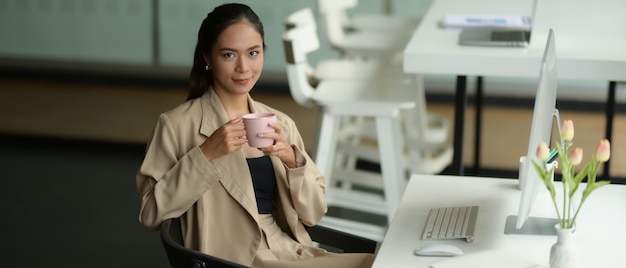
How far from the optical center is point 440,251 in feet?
6.33

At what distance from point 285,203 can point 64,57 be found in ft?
14.3

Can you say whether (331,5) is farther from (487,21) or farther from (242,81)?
(242,81)

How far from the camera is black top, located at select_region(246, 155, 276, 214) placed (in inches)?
91.1

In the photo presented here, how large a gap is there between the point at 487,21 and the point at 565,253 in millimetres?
1929

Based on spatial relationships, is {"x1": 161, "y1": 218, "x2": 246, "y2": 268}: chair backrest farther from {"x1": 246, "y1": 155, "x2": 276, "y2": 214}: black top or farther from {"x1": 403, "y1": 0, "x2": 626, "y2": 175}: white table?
{"x1": 403, "y1": 0, "x2": 626, "y2": 175}: white table

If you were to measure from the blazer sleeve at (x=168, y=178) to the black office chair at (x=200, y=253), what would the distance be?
0.04m

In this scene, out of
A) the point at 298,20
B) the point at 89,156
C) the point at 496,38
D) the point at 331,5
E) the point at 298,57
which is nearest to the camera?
the point at 496,38

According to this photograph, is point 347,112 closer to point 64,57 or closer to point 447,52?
point 447,52

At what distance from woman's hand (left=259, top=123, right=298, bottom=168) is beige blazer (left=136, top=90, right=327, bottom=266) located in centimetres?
3

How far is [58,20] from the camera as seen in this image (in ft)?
20.7

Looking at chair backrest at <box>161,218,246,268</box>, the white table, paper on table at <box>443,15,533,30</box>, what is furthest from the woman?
paper on table at <box>443,15,533,30</box>

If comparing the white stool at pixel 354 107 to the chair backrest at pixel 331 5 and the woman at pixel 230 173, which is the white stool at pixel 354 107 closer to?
the chair backrest at pixel 331 5

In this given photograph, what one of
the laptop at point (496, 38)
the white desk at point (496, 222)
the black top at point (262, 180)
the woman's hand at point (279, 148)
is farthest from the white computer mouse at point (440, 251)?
the laptop at point (496, 38)

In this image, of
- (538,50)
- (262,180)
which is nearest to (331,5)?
(538,50)
